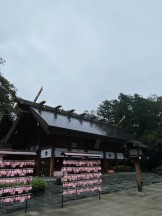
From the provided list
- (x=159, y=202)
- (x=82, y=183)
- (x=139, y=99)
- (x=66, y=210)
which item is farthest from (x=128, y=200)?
(x=139, y=99)

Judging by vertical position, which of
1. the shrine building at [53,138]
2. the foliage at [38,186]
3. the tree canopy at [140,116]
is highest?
Result: the tree canopy at [140,116]

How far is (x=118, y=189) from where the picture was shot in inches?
583

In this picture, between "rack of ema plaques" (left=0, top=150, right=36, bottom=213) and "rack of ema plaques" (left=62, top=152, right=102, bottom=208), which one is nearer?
"rack of ema plaques" (left=0, top=150, right=36, bottom=213)

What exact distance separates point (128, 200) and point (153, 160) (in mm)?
18952

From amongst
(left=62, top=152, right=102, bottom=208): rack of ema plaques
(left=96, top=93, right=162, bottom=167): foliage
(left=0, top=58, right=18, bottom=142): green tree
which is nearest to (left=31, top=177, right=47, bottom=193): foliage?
(left=62, top=152, right=102, bottom=208): rack of ema plaques

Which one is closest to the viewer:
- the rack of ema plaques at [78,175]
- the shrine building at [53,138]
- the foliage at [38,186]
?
the rack of ema plaques at [78,175]

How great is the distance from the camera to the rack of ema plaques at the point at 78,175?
10.3 m

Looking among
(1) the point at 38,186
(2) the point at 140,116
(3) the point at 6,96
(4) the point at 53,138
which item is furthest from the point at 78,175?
(2) the point at 140,116

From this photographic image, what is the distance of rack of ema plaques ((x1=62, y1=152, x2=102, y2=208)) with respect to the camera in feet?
33.9

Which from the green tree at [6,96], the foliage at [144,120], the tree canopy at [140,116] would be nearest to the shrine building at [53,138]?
the foliage at [144,120]

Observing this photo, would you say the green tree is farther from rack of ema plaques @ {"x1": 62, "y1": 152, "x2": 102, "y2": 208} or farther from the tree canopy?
the tree canopy

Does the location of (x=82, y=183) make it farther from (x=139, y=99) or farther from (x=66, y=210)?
(x=139, y=99)

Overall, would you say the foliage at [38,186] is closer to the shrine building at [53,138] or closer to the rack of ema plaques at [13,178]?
the rack of ema plaques at [13,178]

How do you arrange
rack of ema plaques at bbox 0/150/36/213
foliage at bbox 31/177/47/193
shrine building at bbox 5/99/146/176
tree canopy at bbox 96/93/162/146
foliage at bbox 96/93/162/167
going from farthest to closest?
tree canopy at bbox 96/93/162/146
foliage at bbox 96/93/162/167
shrine building at bbox 5/99/146/176
foliage at bbox 31/177/47/193
rack of ema plaques at bbox 0/150/36/213
